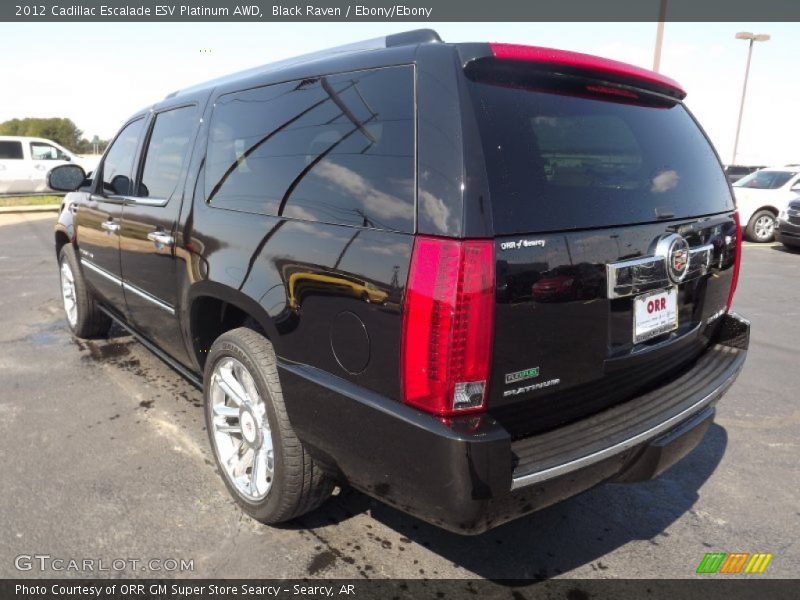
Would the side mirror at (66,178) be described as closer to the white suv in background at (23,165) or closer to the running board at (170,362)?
the running board at (170,362)

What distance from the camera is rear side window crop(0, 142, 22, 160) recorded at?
18.1 metres

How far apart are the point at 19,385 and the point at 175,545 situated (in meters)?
2.45

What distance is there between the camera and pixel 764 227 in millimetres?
13195

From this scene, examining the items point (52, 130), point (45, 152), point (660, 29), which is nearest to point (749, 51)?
point (660, 29)

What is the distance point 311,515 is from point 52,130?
237ft

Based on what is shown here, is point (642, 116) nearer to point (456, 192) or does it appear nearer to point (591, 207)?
point (591, 207)

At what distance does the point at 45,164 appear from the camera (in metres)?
18.5

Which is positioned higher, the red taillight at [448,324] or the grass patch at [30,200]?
the red taillight at [448,324]


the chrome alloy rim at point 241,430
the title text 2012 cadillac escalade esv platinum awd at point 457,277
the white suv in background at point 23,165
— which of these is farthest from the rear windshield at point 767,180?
the white suv in background at point 23,165

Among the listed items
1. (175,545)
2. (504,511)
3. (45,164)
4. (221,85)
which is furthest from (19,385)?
(45,164)

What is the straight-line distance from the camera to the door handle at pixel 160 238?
306 cm

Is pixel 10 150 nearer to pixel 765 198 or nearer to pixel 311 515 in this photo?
pixel 311 515

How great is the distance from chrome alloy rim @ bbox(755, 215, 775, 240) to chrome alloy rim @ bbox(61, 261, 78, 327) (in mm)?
13565

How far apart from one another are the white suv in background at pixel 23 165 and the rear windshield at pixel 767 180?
59.6 ft
